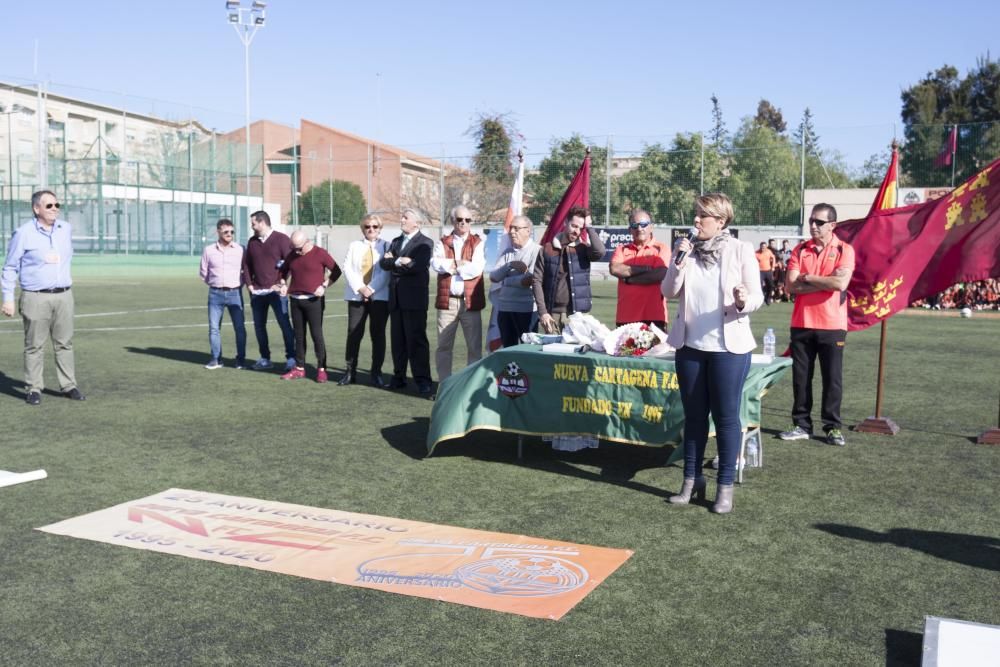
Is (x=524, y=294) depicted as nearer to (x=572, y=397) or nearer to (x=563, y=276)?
(x=563, y=276)

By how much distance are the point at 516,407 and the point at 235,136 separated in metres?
70.5

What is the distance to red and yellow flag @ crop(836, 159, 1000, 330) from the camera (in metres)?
7.46

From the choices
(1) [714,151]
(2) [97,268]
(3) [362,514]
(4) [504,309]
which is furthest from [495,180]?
(3) [362,514]

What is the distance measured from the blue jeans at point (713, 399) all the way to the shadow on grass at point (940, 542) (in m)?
0.67

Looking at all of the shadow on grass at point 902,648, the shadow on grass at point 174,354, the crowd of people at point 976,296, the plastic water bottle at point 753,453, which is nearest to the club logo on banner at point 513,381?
the plastic water bottle at point 753,453

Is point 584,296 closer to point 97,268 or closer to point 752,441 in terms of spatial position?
point 752,441

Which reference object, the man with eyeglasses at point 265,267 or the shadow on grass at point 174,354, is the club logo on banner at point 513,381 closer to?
the man with eyeglasses at point 265,267

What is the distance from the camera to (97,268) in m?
34.3

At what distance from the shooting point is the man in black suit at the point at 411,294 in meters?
10.2

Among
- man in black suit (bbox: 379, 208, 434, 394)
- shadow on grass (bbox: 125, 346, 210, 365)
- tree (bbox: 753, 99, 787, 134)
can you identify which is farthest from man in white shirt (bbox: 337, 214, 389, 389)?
tree (bbox: 753, 99, 787, 134)

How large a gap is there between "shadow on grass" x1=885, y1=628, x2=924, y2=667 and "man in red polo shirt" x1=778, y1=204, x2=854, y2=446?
12.9 ft

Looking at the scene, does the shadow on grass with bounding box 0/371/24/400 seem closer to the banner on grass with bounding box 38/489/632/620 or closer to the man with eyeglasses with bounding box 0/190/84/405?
the man with eyeglasses with bounding box 0/190/84/405

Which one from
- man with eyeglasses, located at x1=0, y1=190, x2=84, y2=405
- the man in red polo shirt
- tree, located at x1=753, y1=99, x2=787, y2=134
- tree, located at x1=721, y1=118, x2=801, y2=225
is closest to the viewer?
the man in red polo shirt

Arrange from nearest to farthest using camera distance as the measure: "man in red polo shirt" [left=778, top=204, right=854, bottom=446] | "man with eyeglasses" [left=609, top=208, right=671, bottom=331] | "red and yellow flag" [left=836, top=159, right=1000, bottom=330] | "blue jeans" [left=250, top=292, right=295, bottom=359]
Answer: "red and yellow flag" [left=836, top=159, right=1000, bottom=330]
"man in red polo shirt" [left=778, top=204, right=854, bottom=446]
"man with eyeglasses" [left=609, top=208, right=671, bottom=331]
"blue jeans" [left=250, top=292, right=295, bottom=359]
